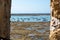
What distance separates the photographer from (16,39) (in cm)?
1066

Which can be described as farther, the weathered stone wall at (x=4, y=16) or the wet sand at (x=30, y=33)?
the wet sand at (x=30, y=33)

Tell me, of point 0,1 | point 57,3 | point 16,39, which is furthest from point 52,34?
point 16,39

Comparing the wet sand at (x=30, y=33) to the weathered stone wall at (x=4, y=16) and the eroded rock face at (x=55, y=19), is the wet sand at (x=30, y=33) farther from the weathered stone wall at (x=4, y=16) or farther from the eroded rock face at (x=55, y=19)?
the eroded rock face at (x=55, y=19)

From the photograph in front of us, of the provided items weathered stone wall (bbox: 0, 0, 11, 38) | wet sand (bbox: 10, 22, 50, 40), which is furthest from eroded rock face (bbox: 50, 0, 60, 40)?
wet sand (bbox: 10, 22, 50, 40)

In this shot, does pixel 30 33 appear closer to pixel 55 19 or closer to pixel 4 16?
pixel 4 16

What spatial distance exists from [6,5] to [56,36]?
172 centimetres

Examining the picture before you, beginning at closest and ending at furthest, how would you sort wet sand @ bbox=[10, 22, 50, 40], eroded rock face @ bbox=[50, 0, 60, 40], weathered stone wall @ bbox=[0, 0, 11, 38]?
1. eroded rock face @ bbox=[50, 0, 60, 40]
2. weathered stone wall @ bbox=[0, 0, 11, 38]
3. wet sand @ bbox=[10, 22, 50, 40]

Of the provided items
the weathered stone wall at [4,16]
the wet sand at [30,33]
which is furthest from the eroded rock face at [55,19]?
the wet sand at [30,33]

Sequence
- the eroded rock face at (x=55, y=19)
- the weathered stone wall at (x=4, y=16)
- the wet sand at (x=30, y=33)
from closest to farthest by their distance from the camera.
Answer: the eroded rock face at (x=55, y=19), the weathered stone wall at (x=4, y=16), the wet sand at (x=30, y=33)

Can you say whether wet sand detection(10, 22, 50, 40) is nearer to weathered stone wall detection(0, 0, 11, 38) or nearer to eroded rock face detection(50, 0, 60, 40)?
weathered stone wall detection(0, 0, 11, 38)

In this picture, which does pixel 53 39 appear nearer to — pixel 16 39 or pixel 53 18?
pixel 53 18

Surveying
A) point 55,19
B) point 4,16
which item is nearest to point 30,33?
point 4,16

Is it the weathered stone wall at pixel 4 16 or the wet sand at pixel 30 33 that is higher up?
the weathered stone wall at pixel 4 16

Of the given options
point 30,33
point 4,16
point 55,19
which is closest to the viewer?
point 55,19
